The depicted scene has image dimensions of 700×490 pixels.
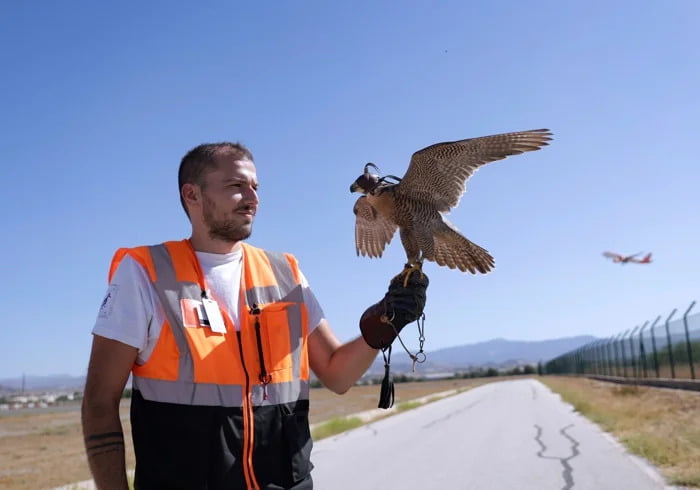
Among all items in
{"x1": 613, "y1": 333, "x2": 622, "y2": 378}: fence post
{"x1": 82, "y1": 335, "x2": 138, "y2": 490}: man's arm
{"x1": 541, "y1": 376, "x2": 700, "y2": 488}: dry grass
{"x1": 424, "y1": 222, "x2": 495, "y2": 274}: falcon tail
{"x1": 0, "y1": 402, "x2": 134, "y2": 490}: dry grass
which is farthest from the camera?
{"x1": 613, "y1": 333, "x2": 622, "y2": 378}: fence post

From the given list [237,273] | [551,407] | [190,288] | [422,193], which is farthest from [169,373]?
[551,407]

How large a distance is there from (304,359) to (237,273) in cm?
43

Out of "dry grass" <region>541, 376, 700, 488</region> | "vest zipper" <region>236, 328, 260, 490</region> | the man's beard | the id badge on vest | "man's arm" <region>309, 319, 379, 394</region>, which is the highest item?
the man's beard

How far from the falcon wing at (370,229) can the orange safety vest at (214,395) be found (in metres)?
2.38

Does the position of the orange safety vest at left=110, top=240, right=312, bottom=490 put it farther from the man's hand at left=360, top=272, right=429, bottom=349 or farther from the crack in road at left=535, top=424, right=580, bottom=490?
the crack in road at left=535, top=424, right=580, bottom=490

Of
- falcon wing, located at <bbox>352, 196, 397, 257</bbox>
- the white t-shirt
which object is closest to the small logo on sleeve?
the white t-shirt

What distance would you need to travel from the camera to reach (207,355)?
2354 mm

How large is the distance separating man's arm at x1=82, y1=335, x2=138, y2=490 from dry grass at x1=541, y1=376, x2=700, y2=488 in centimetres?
655

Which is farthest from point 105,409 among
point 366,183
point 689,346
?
point 689,346

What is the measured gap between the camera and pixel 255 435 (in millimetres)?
2340

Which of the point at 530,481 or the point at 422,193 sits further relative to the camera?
the point at 530,481

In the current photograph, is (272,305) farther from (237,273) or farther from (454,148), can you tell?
(454,148)

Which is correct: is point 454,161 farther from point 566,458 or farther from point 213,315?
point 566,458

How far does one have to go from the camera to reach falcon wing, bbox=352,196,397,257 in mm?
4906
